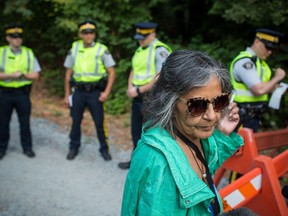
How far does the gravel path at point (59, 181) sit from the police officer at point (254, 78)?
209cm

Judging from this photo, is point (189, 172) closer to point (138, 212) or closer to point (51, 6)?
point (138, 212)

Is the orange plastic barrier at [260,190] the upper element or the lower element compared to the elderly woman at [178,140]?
lower

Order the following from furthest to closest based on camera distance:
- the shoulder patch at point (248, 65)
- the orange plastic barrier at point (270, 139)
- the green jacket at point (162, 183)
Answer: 1. the shoulder patch at point (248, 65)
2. the orange plastic barrier at point (270, 139)
3. the green jacket at point (162, 183)

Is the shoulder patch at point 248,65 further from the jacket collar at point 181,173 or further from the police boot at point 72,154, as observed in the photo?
the police boot at point 72,154

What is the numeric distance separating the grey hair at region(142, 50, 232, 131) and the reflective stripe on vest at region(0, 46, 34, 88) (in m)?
4.34

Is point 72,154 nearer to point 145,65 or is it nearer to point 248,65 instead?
point 145,65

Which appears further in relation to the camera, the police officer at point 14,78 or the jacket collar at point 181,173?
the police officer at point 14,78

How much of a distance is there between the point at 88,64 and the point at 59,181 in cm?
194

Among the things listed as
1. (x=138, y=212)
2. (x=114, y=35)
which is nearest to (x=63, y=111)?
(x=114, y=35)

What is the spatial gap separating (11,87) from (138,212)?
15.0ft

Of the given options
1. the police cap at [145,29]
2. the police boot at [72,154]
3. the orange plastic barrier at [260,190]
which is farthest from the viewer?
the police boot at [72,154]

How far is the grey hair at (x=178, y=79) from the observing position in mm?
1652

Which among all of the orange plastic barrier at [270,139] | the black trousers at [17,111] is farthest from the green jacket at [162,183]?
the black trousers at [17,111]

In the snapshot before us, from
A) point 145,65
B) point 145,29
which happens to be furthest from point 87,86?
point 145,29
